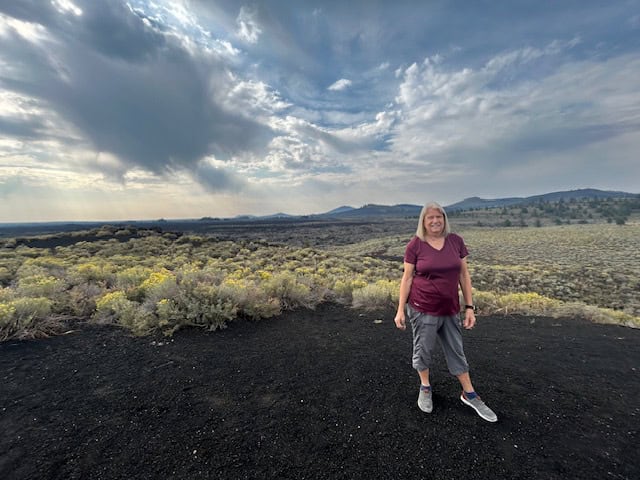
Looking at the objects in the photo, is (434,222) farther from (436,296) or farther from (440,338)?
(440,338)

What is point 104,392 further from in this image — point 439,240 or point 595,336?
point 595,336

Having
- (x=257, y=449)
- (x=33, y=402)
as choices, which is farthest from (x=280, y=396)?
(x=33, y=402)

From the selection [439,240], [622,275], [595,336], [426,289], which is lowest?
[622,275]

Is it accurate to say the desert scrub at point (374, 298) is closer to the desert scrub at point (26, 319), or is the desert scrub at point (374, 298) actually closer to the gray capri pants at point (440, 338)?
the gray capri pants at point (440, 338)

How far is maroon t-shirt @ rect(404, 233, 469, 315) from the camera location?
2.86 metres

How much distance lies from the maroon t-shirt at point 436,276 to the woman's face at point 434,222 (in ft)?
0.44

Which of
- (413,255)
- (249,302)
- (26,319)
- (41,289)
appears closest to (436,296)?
(413,255)

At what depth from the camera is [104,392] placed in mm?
3350

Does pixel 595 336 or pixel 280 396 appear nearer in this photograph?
pixel 280 396

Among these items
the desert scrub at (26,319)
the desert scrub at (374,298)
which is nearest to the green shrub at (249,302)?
the desert scrub at (374,298)

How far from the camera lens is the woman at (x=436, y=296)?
2.88 meters

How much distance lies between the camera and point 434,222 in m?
2.95

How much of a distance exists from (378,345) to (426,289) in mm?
2233

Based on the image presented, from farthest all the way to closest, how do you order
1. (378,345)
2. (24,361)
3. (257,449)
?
(378,345) → (24,361) → (257,449)
